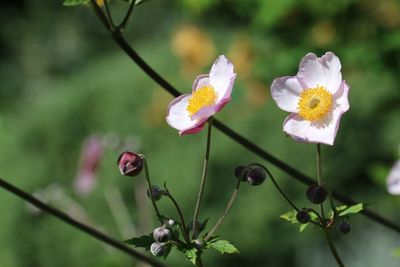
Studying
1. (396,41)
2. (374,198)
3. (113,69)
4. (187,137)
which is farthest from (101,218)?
(396,41)

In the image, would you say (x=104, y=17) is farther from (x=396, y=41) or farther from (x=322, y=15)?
(x=322, y=15)

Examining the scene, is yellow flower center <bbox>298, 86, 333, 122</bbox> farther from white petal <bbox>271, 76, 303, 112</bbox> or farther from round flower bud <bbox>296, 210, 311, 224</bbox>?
round flower bud <bbox>296, 210, 311, 224</bbox>

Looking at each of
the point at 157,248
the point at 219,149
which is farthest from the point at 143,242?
the point at 219,149

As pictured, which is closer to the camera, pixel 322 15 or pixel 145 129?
pixel 322 15

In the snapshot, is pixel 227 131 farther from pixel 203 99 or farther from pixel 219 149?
pixel 219 149

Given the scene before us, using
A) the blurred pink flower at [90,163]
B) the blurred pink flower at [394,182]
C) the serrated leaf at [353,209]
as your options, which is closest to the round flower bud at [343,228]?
the serrated leaf at [353,209]

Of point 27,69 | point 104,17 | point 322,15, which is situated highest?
point 104,17
